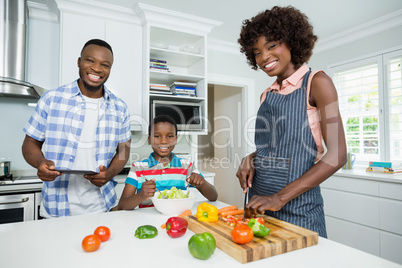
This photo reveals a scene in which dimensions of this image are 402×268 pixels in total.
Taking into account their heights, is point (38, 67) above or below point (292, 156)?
above

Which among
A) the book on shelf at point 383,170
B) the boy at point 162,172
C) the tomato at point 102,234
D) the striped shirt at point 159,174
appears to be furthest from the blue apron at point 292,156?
the book on shelf at point 383,170

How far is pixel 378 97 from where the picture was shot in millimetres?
2994

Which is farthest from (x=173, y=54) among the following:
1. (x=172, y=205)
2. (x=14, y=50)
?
(x=172, y=205)

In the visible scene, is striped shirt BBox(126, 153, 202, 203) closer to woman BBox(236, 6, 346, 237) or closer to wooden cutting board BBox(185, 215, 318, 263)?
woman BBox(236, 6, 346, 237)

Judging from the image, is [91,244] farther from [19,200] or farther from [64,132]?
[19,200]

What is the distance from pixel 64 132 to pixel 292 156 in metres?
1.13

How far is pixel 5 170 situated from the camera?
2367 millimetres

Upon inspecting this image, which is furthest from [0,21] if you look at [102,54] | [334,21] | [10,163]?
[334,21]

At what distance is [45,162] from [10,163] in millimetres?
1775

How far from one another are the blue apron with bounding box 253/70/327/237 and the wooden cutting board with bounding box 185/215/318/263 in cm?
16

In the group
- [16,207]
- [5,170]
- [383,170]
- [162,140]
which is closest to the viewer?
[162,140]

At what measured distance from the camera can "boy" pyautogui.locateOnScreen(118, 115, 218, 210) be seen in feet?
4.43

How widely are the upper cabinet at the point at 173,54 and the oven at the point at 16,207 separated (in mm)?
1246

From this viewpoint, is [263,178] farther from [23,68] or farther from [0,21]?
[0,21]
